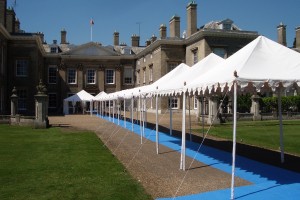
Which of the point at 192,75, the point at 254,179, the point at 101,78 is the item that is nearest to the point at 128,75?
the point at 101,78

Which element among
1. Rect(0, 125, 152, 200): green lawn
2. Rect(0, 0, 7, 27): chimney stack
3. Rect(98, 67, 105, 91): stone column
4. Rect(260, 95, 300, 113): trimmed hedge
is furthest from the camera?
Rect(98, 67, 105, 91): stone column

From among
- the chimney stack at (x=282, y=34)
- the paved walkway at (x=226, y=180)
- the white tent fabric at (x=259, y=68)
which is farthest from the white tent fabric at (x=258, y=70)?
the chimney stack at (x=282, y=34)

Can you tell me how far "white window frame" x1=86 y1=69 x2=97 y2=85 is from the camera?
44.2 meters

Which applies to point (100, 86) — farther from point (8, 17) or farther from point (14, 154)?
point (14, 154)

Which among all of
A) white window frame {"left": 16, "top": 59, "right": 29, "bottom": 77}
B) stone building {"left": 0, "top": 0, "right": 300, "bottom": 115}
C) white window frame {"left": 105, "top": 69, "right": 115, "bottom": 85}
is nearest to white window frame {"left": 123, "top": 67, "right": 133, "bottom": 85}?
stone building {"left": 0, "top": 0, "right": 300, "bottom": 115}

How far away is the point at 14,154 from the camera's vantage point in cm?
1009

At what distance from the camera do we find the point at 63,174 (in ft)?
24.5

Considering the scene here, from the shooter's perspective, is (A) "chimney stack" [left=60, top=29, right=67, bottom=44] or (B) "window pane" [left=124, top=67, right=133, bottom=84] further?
(A) "chimney stack" [left=60, top=29, right=67, bottom=44]

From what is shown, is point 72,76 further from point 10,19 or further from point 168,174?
point 168,174

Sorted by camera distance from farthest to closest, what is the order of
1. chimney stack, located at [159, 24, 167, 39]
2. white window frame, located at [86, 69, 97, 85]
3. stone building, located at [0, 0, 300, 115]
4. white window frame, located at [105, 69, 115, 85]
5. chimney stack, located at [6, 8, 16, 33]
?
Result: 1. white window frame, located at [105, 69, 115, 85]
2. white window frame, located at [86, 69, 97, 85]
3. chimney stack, located at [159, 24, 167, 39]
4. chimney stack, located at [6, 8, 16, 33]
5. stone building, located at [0, 0, 300, 115]

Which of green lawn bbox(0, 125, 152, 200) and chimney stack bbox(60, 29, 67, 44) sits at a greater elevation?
chimney stack bbox(60, 29, 67, 44)

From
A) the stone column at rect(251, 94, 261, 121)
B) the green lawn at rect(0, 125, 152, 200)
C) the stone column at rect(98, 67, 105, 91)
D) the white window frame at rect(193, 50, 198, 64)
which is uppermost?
the white window frame at rect(193, 50, 198, 64)

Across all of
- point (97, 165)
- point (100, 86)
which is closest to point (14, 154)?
point (97, 165)

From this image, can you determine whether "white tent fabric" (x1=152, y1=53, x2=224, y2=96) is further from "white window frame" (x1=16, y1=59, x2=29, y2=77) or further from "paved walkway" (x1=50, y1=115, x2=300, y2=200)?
"white window frame" (x1=16, y1=59, x2=29, y2=77)
